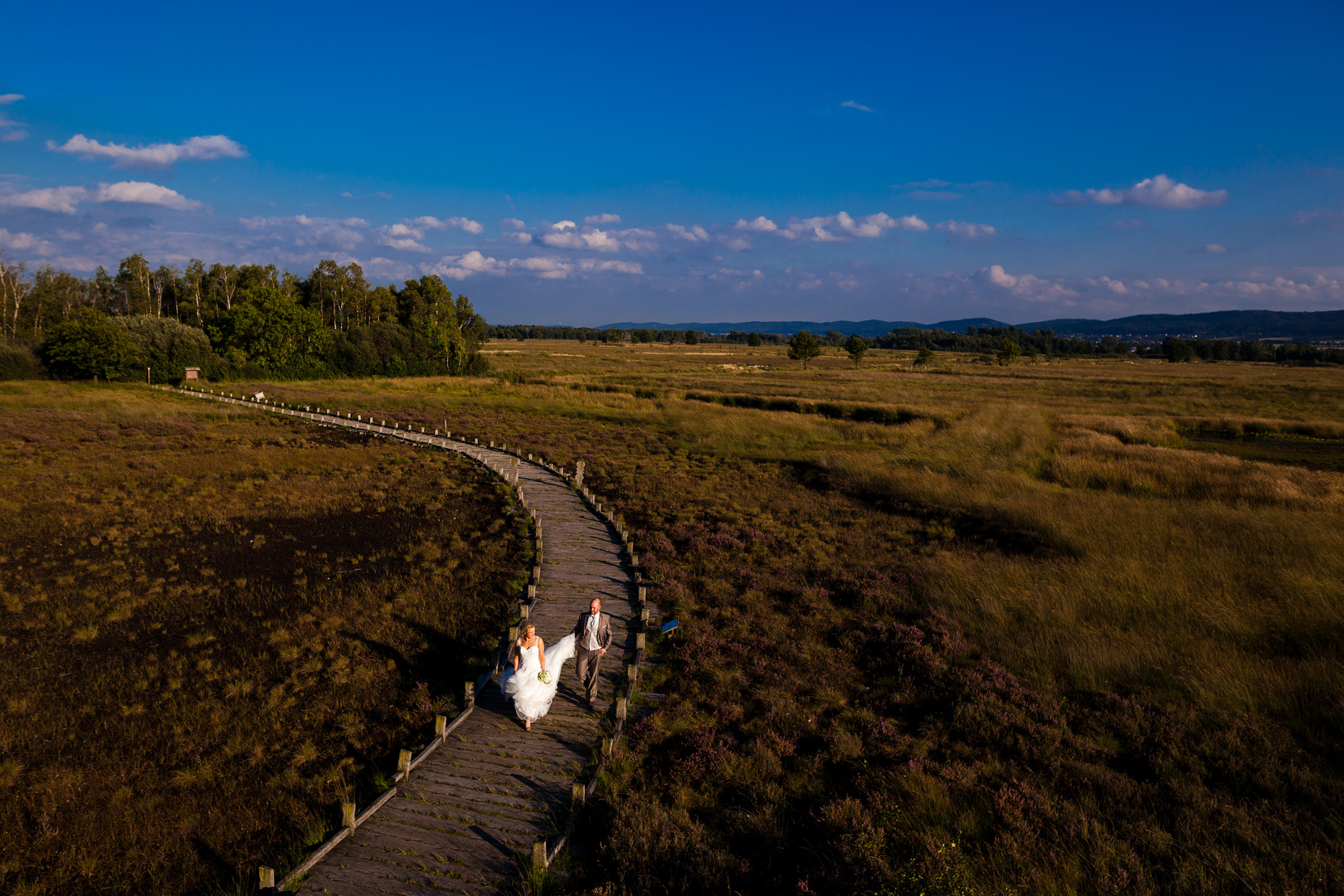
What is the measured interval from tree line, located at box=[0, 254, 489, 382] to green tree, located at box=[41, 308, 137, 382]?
105 mm

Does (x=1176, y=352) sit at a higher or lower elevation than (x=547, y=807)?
higher

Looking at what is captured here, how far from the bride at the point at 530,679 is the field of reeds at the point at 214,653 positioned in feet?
6.44

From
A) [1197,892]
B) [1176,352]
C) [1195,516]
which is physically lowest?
[1197,892]

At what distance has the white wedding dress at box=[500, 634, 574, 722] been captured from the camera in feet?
33.7

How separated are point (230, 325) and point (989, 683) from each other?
92.5 meters

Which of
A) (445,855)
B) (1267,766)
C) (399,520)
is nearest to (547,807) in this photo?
(445,855)

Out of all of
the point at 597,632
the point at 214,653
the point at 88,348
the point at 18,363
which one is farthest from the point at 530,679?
the point at 18,363

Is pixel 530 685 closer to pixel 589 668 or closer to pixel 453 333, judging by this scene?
pixel 589 668

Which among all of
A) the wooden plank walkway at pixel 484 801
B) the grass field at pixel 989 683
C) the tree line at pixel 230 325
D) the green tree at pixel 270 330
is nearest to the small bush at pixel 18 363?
the tree line at pixel 230 325

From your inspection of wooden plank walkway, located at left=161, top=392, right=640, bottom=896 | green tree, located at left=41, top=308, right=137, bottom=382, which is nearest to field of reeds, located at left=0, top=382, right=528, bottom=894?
wooden plank walkway, located at left=161, top=392, right=640, bottom=896

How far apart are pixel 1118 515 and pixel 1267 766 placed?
14.3 m

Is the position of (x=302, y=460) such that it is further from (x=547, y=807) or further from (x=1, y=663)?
(x=547, y=807)

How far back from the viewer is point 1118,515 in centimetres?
2166

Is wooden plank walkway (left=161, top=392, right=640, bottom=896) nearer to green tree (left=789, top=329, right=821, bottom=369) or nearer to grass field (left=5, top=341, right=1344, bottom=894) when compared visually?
grass field (left=5, top=341, right=1344, bottom=894)
